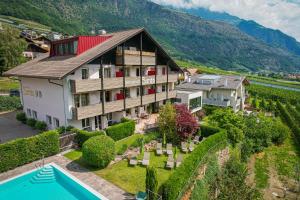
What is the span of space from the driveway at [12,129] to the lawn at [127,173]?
28.7 ft

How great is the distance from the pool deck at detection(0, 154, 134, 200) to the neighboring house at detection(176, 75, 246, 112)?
86.9 feet

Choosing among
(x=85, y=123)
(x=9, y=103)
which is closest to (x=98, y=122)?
(x=85, y=123)

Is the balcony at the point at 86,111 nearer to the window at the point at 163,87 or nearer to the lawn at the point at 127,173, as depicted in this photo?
the lawn at the point at 127,173

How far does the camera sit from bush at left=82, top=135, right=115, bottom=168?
59.5ft

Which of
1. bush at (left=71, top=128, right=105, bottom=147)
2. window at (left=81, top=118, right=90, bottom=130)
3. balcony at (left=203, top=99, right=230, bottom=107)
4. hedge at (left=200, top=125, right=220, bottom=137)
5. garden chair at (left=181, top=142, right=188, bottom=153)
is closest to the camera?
bush at (left=71, top=128, right=105, bottom=147)

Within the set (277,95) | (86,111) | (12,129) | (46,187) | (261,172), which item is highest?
(86,111)

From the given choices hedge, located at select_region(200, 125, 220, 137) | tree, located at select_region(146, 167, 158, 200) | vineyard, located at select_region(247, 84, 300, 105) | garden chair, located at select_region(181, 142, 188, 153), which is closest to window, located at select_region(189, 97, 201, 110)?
hedge, located at select_region(200, 125, 220, 137)

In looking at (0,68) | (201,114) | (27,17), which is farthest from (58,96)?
(27,17)

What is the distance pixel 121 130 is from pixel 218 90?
26.6 meters

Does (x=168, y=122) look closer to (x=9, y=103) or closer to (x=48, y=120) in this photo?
(x=48, y=120)

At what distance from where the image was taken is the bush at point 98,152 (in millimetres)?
18125

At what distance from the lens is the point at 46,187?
16.8 metres

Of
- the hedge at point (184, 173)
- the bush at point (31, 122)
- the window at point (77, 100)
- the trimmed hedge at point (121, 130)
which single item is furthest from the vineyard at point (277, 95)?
the bush at point (31, 122)

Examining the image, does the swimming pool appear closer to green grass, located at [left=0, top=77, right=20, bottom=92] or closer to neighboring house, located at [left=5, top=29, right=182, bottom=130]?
neighboring house, located at [left=5, top=29, right=182, bottom=130]
